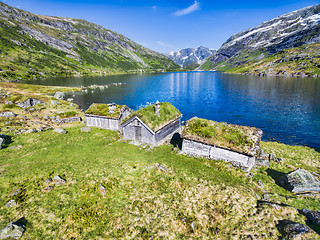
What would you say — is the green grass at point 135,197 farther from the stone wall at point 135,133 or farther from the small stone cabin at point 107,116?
the small stone cabin at point 107,116

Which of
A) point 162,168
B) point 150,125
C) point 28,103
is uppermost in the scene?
point 28,103

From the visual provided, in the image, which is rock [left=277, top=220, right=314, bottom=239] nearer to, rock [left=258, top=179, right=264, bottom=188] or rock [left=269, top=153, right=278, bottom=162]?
rock [left=258, top=179, right=264, bottom=188]

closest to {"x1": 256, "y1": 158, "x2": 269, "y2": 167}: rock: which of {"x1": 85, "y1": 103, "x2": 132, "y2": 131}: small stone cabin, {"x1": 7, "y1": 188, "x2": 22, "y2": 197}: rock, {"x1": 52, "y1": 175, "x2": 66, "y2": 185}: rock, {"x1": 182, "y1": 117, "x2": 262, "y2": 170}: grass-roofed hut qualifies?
{"x1": 182, "y1": 117, "x2": 262, "y2": 170}: grass-roofed hut

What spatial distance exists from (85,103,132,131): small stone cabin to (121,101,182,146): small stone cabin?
5.57 meters

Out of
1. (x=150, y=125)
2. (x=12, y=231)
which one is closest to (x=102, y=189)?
(x=12, y=231)

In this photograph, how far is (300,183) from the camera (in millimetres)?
18500

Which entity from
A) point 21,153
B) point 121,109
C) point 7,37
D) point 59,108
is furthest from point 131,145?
point 7,37

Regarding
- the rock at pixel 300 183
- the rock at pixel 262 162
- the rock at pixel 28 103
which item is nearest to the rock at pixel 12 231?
the rock at pixel 300 183

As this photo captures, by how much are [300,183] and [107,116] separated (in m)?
36.1

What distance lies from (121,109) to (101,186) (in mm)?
23118

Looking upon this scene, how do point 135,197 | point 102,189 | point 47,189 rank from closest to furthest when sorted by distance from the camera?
point 135,197 → point 47,189 → point 102,189

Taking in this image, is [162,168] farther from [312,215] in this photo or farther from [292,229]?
[312,215]

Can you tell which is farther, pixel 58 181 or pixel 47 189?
pixel 58 181

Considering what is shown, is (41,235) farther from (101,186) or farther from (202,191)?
(202,191)
